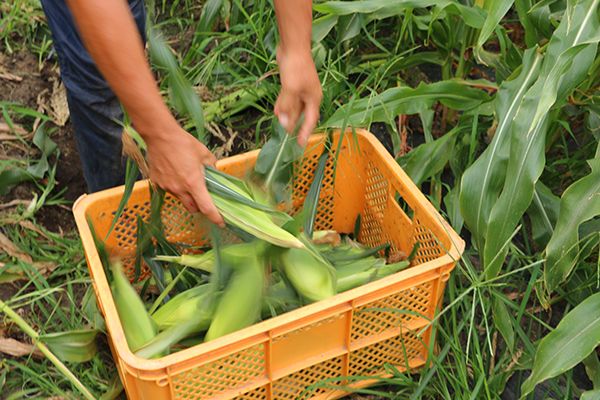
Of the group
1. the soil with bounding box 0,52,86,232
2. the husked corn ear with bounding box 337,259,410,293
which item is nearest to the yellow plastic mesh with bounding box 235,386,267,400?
the husked corn ear with bounding box 337,259,410,293

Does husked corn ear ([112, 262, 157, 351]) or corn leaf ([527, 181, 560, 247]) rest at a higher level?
husked corn ear ([112, 262, 157, 351])

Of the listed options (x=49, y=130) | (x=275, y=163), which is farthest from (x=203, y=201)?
(x=49, y=130)

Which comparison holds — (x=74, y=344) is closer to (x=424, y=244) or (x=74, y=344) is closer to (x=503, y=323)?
(x=424, y=244)

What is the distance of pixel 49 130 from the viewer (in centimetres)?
216

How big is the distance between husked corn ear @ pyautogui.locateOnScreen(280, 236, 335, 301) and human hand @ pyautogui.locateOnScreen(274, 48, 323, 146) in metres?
0.21

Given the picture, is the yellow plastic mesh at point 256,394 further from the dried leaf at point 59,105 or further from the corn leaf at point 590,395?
the dried leaf at point 59,105

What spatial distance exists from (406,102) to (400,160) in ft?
0.46

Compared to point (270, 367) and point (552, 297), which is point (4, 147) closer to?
point (270, 367)

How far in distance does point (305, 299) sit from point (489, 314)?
1.52 feet

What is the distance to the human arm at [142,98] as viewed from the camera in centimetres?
108

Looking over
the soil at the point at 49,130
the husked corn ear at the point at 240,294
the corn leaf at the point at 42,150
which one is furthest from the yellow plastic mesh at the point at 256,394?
the corn leaf at the point at 42,150

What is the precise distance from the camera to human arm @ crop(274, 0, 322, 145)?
1.39m

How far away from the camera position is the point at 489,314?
1.72m

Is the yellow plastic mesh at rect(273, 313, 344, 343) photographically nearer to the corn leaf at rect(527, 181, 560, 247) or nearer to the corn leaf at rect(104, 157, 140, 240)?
the corn leaf at rect(104, 157, 140, 240)
